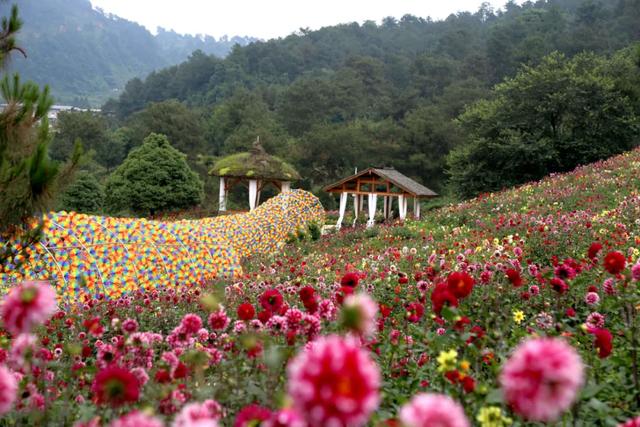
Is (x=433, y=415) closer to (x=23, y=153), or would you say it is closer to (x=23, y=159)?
(x=23, y=159)

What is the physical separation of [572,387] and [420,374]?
2187mm

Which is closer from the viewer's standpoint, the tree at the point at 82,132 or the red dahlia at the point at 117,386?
the red dahlia at the point at 117,386

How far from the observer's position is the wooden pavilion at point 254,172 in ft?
76.7

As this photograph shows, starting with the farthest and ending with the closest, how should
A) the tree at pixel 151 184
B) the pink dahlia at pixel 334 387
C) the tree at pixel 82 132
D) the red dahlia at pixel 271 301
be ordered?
the tree at pixel 82 132 < the tree at pixel 151 184 < the red dahlia at pixel 271 301 < the pink dahlia at pixel 334 387

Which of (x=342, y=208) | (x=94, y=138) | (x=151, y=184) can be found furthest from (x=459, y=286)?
(x=94, y=138)

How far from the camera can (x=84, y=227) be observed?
962cm

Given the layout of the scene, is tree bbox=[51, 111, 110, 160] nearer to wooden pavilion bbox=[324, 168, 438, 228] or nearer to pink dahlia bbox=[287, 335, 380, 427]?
wooden pavilion bbox=[324, 168, 438, 228]

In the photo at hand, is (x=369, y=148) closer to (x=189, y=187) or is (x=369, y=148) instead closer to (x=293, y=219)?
(x=189, y=187)

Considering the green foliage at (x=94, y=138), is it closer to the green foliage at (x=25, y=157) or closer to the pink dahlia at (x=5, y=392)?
the green foliage at (x=25, y=157)

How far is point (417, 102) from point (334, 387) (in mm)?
46363

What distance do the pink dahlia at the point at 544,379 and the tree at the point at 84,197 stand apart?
26.9 m

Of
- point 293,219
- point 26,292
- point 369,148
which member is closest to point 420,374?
point 26,292

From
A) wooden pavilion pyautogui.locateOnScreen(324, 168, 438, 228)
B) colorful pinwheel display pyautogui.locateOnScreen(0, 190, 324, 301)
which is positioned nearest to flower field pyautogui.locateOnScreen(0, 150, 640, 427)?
colorful pinwheel display pyautogui.locateOnScreen(0, 190, 324, 301)

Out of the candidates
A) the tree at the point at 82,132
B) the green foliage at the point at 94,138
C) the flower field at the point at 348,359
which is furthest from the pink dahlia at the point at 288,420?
the tree at the point at 82,132
